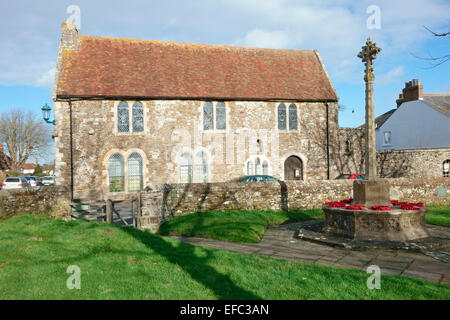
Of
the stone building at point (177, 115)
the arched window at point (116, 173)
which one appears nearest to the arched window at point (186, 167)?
the stone building at point (177, 115)

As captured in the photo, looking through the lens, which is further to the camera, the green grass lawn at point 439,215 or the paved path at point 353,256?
the green grass lawn at point 439,215

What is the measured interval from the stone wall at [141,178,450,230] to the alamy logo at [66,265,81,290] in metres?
4.51

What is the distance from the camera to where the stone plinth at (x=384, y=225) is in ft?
25.6

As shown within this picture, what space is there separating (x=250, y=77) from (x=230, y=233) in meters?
15.6

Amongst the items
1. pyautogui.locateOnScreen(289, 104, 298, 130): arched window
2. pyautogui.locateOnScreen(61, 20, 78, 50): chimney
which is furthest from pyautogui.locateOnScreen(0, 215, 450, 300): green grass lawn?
pyautogui.locateOnScreen(61, 20, 78, 50): chimney

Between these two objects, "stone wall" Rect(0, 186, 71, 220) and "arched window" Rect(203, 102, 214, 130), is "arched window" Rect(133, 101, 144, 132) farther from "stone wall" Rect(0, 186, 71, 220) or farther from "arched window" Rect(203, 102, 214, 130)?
"stone wall" Rect(0, 186, 71, 220)

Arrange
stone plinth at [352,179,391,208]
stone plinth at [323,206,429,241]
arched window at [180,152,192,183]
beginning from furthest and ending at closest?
1. arched window at [180,152,192,183]
2. stone plinth at [352,179,391,208]
3. stone plinth at [323,206,429,241]

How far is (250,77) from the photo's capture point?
22141 millimetres

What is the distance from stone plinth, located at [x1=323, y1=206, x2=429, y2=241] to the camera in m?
7.81

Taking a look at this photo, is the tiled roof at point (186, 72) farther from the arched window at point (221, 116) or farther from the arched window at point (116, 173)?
the arched window at point (116, 173)

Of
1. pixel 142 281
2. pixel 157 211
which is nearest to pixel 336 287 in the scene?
pixel 142 281

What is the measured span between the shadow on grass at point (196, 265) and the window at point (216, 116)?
12.9 metres

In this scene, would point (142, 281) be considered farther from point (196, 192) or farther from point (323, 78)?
point (323, 78)

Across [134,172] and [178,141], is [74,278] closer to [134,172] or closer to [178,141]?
[134,172]
